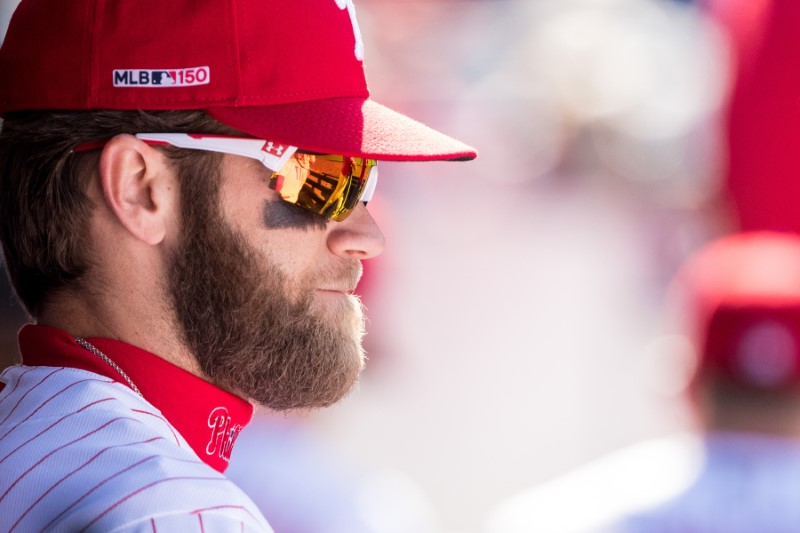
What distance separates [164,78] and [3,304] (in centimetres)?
187

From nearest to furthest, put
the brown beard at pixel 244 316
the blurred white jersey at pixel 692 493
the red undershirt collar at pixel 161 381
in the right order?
the red undershirt collar at pixel 161 381
the brown beard at pixel 244 316
the blurred white jersey at pixel 692 493

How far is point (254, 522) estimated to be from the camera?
1.03m

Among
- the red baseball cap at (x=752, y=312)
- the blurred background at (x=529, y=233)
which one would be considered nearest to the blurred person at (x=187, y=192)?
the red baseball cap at (x=752, y=312)

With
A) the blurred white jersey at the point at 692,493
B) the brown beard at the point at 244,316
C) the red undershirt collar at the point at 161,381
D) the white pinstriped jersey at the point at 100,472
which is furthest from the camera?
the blurred white jersey at the point at 692,493

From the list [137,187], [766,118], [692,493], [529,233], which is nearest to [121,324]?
[137,187]

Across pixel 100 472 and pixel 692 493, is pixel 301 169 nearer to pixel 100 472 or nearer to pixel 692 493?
pixel 100 472

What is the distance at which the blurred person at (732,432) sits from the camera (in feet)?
7.57

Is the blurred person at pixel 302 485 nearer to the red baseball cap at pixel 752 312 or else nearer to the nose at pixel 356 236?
the red baseball cap at pixel 752 312

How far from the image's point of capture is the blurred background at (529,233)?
5.72m

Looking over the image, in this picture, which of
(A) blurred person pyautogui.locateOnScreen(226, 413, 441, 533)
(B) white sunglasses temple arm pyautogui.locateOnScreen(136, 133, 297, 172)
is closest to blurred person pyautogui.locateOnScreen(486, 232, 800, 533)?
(A) blurred person pyautogui.locateOnScreen(226, 413, 441, 533)

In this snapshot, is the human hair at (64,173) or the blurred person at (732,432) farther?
the blurred person at (732,432)

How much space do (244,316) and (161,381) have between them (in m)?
0.14

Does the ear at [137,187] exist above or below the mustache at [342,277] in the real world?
above

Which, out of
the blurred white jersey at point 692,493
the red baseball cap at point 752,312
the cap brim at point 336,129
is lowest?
the blurred white jersey at point 692,493
